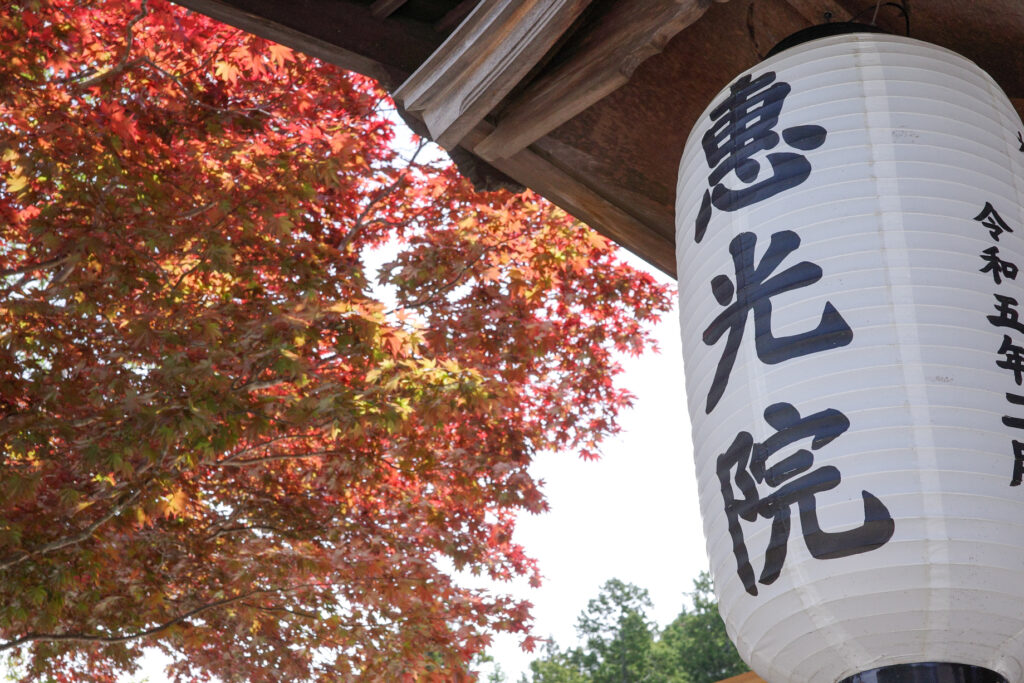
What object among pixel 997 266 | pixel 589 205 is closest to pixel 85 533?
pixel 589 205

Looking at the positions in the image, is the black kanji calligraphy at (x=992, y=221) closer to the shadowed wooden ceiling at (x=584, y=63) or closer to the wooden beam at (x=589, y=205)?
the shadowed wooden ceiling at (x=584, y=63)

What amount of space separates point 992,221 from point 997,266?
0.13 m

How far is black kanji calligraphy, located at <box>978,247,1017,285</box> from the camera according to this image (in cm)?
214

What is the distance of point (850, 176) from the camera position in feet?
7.27

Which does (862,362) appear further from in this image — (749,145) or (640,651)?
(640,651)

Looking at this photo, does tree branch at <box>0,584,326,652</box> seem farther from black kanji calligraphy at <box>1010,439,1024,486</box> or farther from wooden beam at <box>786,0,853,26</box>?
black kanji calligraphy at <box>1010,439,1024,486</box>

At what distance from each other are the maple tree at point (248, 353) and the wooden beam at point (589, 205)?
2193 millimetres

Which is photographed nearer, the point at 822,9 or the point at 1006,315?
the point at 1006,315

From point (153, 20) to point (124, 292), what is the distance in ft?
5.96

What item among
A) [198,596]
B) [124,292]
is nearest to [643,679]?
[198,596]

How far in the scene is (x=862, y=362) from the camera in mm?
2010

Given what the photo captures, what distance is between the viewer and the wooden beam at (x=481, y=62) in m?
2.82

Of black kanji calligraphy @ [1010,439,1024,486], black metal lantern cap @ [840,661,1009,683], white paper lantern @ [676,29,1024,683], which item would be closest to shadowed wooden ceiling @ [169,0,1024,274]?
white paper lantern @ [676,29,1024,683]

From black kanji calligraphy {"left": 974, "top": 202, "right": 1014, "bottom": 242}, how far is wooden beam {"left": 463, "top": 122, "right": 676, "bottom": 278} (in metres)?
1.38
